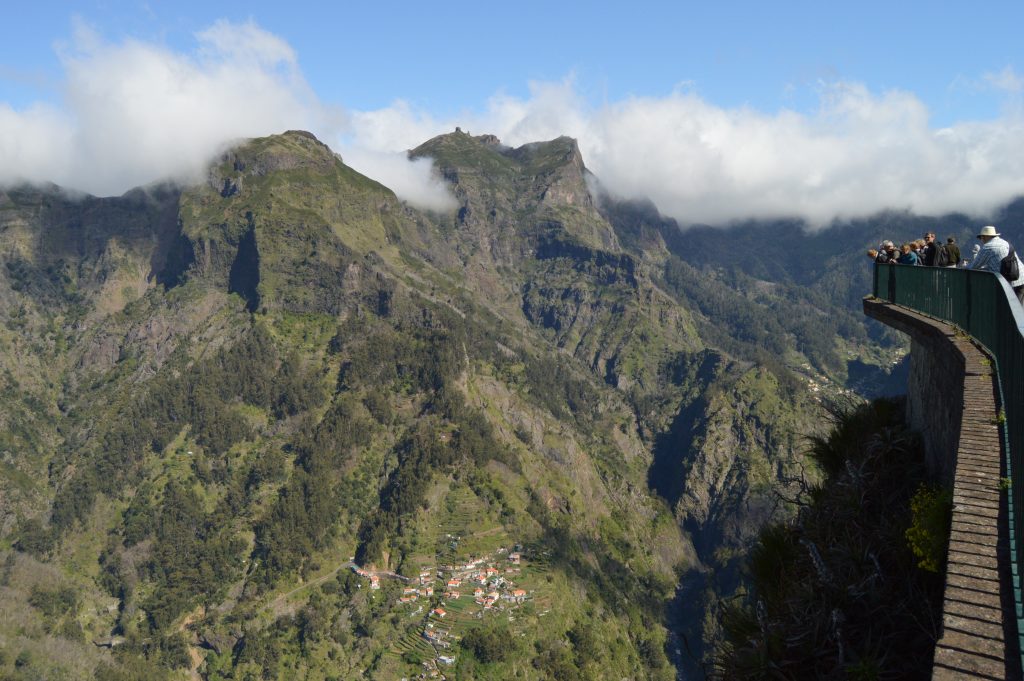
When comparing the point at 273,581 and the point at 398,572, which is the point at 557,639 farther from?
the point at 273,581

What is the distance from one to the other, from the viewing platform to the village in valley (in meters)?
152

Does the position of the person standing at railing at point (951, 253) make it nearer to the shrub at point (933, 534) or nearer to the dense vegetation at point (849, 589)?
the dense vegetation at point (849, 589)

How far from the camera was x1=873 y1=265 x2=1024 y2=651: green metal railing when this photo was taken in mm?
7152

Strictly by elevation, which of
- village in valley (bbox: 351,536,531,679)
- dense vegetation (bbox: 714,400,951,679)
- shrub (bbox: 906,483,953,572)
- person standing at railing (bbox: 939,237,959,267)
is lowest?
village in valley (bbox: 351,536,531,679)

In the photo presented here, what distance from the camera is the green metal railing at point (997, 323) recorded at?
7152 millimetres

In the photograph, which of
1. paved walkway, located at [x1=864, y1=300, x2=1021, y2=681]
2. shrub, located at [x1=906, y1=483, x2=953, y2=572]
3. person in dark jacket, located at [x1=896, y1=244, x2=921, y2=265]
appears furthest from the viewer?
person in dark jacket, located at [x1=896, y1=244, x2=921, y2=265]

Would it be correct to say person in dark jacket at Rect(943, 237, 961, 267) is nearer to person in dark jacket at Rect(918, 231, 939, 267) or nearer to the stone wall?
person in dark jacket at Rect(918, 231, 939, 267)

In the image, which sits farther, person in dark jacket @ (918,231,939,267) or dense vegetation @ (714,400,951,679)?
person in dark jacket @ (918,231,939,267)

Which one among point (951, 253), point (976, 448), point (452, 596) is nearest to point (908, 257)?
point (951, 253)

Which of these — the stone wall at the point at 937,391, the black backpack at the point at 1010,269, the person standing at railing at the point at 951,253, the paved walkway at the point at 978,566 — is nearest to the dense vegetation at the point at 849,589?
the stone wall at the point at 937,391

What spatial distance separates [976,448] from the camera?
913 centimetres

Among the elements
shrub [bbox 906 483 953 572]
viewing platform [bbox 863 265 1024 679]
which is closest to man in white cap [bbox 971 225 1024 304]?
viewing platform [bbox 863 265 1024 679]

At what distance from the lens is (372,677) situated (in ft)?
495

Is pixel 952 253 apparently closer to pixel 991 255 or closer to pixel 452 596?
pixel 991 255
